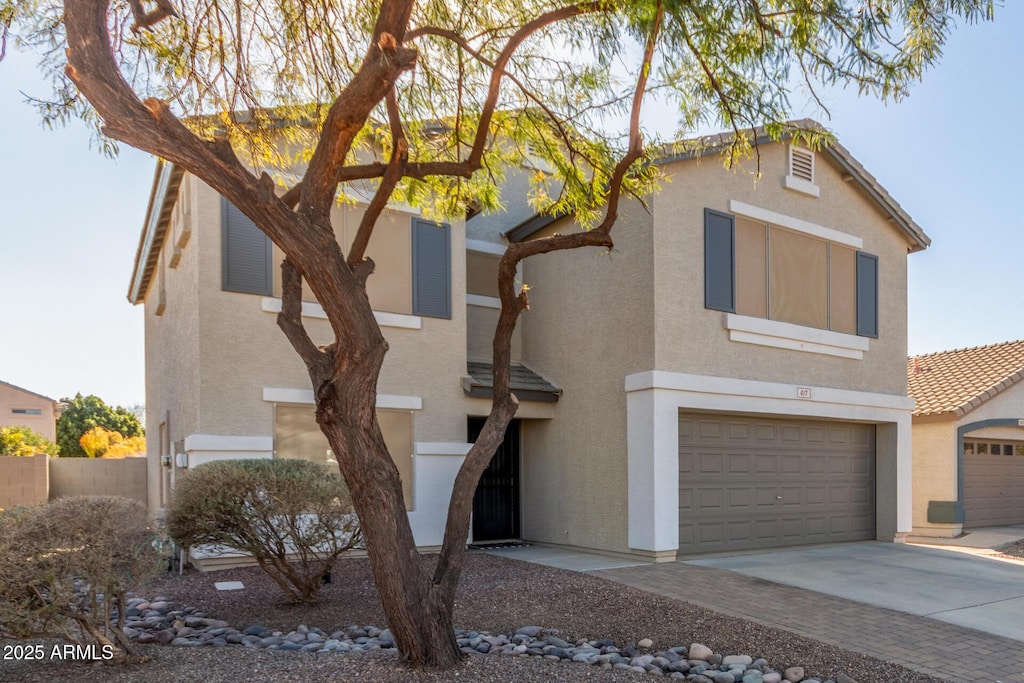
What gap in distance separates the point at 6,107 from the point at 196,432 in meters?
4.56

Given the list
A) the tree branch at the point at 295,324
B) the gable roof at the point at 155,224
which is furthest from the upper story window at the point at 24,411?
the tree branch at the point at 295,324

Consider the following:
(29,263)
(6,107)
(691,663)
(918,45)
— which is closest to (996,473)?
(918,45)

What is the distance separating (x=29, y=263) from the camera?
58.1 feet

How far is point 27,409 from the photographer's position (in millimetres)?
45688

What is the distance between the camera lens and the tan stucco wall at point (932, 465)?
1599 centimetres

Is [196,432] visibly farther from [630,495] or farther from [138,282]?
[138,282]

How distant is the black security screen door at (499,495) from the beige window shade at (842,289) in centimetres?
595

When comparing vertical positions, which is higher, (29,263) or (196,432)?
(29,263)

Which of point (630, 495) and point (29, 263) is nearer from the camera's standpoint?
point (630, 495)

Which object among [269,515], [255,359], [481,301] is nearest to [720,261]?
[481,301]

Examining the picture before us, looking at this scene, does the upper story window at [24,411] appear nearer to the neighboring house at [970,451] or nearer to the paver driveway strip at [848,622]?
the paver driveway strip at [848,622]

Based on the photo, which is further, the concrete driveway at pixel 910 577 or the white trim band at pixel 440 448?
the white trim band at pixel 440 448

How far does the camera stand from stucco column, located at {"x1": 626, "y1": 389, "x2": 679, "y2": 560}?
10.6 meters

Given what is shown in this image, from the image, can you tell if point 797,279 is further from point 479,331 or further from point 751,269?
point 479,331
